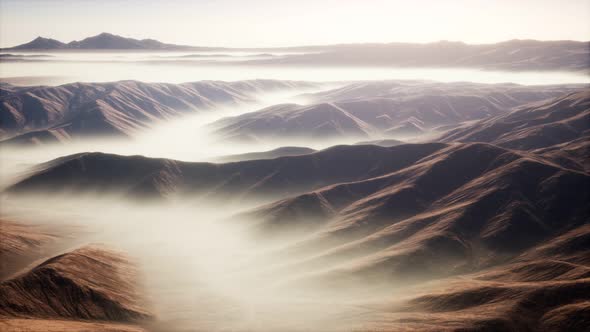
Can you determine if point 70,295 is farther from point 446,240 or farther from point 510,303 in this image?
point 446,240

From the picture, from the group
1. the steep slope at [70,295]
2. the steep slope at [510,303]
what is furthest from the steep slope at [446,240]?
the steep slope at [70,295]

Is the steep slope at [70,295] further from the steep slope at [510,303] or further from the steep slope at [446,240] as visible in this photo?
the steep slope at [510,303]

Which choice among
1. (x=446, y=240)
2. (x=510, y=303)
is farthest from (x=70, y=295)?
(x=446, y=240)

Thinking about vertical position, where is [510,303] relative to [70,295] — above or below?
below

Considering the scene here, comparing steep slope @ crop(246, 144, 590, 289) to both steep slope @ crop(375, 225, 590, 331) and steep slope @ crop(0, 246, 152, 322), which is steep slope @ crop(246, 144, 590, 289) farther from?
steep slope @ crop(0, 246, 152, 322)

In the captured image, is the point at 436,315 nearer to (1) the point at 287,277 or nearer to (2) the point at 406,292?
(2) the point at 406,292

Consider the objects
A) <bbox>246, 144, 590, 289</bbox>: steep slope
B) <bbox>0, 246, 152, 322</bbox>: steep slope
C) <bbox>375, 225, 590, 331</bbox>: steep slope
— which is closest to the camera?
<bbox>375, 225, 590, 331</bbox>: steep slope

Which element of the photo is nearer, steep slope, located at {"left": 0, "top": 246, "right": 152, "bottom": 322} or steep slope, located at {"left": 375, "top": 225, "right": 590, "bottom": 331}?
steep slope, located at {"left": 375, "top": 225, "right": 590, "bottom": 331}

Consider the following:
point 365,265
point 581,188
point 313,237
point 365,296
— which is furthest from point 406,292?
point 581,188

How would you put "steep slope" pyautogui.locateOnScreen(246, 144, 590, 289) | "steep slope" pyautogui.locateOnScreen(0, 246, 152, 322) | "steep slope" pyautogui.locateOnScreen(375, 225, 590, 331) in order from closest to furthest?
"steep slope" pyautogui.locateOnScreen(375, 225, 590, 331) → "steep slope" pyautogui.locateOnScreen(0, 246, 152, 322) → "steep slope" pyautogui.locateOnScreen(246, 144, 590, 289)

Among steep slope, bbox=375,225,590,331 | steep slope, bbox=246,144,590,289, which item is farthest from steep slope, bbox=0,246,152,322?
steep slope, bbox=375,225,590,331
